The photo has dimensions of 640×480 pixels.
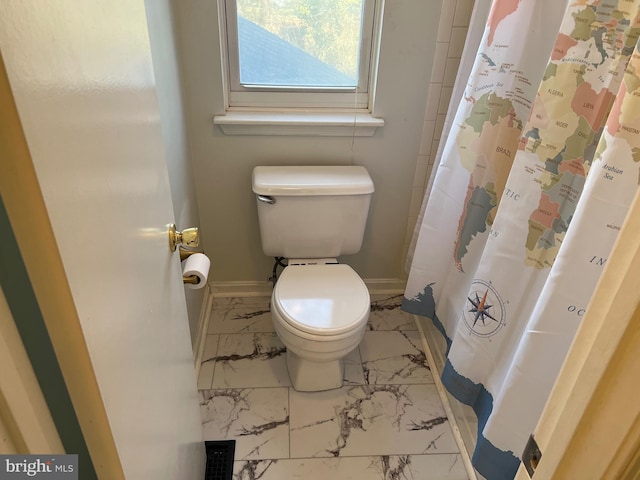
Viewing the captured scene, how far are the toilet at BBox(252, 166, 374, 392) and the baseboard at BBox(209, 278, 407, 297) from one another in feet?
1.28

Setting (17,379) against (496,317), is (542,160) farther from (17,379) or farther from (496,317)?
(17,379)

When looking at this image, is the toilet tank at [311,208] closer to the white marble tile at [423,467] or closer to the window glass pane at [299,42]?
the window glass pane at [299,42]

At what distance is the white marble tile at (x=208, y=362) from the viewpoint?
1.85 meters

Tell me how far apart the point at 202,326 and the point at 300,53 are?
1215 millimetres

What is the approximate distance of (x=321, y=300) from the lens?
5.46ft

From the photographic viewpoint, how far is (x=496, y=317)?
1227 millimetres

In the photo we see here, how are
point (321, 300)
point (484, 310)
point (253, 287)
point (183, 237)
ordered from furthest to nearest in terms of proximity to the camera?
point (253, 287), point (321, 300), point (484, 310), point (183, 237)

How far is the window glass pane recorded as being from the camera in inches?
69.4

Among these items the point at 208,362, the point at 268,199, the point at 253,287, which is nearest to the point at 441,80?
the point at 268,199

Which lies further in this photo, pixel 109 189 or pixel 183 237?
pixel 183 237

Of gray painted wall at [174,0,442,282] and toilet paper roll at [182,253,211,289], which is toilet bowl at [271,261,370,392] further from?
toilet paper roll at [182,253,211,289]

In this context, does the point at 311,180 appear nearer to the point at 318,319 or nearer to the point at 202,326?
the point at 318,319

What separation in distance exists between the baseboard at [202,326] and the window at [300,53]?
34.6 inches

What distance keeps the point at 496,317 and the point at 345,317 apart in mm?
531
